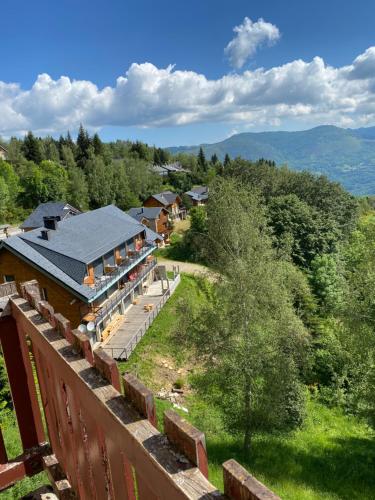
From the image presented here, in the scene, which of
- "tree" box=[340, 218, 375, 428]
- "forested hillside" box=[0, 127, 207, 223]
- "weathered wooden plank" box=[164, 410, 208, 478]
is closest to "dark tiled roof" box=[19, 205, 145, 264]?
"tree" box=[340, 218, 375, 428]

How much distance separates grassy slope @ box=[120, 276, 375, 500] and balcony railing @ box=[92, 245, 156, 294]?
496cm

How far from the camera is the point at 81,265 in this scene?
22250 millimetres

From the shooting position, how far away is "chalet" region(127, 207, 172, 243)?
49.5 metres

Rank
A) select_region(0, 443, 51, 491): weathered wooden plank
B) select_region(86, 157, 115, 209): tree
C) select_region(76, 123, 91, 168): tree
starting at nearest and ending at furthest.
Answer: select_region(0, 443, 51, 491): weathered wooden plank, select_region(86, 157, 115, 209): tree, select_region(76, 123, 91, 168): tree

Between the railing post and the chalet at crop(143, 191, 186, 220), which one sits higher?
the railing post

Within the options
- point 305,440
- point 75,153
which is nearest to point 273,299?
point 305,440

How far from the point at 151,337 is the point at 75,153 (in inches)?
2601

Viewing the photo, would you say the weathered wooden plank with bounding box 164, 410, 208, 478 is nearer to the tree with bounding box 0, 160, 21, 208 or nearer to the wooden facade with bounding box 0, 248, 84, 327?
the wooden facade with bounding box 0, 248, 84, 327

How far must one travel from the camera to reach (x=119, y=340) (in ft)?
76.1

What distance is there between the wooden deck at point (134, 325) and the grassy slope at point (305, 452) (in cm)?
106

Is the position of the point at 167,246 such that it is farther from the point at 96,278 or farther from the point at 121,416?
the point at 121,416

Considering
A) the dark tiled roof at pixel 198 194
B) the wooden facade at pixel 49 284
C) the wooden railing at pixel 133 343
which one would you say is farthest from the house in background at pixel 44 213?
the dark tiled roof at pixel 198 194

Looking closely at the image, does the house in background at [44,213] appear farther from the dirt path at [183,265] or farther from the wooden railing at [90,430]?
the wooden railing at [90,430]

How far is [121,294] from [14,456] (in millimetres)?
16875
